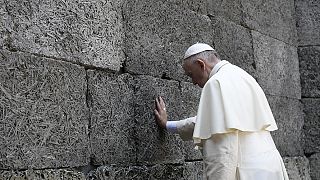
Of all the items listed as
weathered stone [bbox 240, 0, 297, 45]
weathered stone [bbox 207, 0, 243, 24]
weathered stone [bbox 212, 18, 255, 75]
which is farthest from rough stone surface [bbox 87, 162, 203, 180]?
weathered stone [bbox 240, 0, 297, 45]

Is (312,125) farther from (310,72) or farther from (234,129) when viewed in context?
(234,129)

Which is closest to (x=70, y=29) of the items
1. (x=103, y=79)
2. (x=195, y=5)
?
(x=103, y=79)

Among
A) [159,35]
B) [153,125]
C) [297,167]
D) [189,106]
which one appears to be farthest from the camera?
[297,167]

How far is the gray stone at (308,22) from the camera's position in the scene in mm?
6633

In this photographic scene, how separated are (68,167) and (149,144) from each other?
2.75 ft

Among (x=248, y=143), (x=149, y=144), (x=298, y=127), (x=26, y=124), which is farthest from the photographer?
(x=298, y=127)

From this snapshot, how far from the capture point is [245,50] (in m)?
5.70

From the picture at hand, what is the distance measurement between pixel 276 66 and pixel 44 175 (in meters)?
3.49

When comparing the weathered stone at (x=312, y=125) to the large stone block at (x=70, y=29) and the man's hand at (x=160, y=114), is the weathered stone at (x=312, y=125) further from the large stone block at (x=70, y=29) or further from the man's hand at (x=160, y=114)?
the large stone block at (x=70, y=29)

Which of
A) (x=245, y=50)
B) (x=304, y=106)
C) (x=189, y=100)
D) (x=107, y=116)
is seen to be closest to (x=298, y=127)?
(x=304, y=106)

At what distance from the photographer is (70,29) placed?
3.65 metres

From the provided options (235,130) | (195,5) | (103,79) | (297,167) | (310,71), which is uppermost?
(195,5)

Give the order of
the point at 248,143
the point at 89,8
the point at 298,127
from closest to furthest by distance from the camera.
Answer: the point at 248,143
the point at 89,8
the point at 298,127

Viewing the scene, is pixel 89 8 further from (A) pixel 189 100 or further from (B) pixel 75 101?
(A) pixel 189 100
